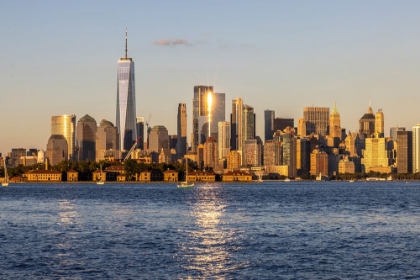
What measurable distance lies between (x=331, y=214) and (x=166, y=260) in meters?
41.8

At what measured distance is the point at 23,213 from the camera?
89.9m

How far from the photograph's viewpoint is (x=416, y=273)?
1780 inches

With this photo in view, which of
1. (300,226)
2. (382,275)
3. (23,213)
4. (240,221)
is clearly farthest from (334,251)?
(23,213)

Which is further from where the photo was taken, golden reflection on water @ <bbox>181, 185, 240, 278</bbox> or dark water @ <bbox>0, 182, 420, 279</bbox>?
golden reflection on water @ <bbox>181, 185, 240, 278</bbox>

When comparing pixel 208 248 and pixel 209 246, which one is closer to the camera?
pixel 208 248

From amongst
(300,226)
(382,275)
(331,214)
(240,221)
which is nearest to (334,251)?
(382,275)

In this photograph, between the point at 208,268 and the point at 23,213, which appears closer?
the point at 208,268

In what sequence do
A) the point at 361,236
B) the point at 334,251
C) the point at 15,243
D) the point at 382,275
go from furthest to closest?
the point at 361,236
the point at 15,243
the point at 334,251
the point at 382,275

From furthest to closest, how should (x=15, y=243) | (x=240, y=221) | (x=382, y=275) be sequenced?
(x=240, y=221)
(x=15, y=243)
(x=382, y=275)

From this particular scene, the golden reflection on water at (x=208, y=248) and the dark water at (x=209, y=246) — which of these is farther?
the golden reflection on water at (x=208, y=248)

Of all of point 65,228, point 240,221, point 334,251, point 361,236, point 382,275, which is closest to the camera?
point 382,275

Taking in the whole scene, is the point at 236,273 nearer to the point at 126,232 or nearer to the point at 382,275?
the point at 382,275

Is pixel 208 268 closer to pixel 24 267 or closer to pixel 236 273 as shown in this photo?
pixel 236 273

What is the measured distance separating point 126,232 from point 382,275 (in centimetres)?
2602
